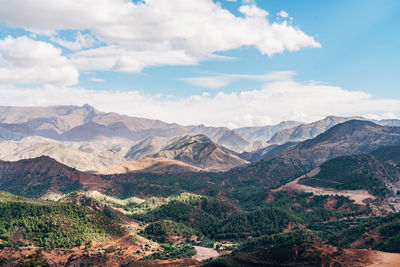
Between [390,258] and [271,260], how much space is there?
32.4m

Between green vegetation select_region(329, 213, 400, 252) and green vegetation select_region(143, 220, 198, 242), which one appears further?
green vegetation select_region(143, 220, 198, 242)

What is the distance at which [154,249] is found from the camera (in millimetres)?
135125

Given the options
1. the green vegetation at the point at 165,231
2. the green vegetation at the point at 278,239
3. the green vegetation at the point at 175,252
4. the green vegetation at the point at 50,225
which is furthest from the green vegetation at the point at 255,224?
the green vegetation at the point at 50,225

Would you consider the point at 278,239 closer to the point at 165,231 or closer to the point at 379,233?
the point at 379,233

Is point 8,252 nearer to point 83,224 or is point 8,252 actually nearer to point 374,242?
point 83,224

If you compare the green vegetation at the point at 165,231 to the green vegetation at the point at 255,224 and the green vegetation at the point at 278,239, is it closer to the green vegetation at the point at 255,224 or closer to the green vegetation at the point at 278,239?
the green vegetation at the point at 255,224

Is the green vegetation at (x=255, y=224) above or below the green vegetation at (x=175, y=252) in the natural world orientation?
above

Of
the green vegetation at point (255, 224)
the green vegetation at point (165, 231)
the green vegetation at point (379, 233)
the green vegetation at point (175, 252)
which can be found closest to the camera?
the green vegetation at point (379, 233)

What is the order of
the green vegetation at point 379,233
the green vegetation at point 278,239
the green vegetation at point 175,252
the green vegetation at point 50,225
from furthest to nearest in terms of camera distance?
the green vegetation at point 278,239 → the green vegetation at point 175,252 → the green vegetation at point 50,225 → the green vegetation at point 379,233

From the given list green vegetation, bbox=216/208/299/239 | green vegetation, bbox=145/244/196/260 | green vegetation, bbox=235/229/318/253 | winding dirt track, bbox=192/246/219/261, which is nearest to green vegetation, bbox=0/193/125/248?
green vegetation, bbox=145/244/196/260

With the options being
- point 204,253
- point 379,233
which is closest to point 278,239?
point 204,253

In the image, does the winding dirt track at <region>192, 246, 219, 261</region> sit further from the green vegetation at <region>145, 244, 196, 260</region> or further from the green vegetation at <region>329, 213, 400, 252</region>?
the green vegetation at <region>329, 213, 400, 252</region>

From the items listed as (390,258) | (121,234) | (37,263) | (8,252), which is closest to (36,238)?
(8,252)

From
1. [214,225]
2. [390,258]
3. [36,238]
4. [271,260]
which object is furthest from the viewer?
[214,225]
